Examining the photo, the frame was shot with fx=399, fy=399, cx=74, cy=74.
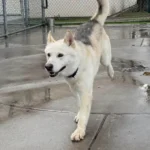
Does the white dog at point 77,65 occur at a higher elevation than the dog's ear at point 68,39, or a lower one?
lower

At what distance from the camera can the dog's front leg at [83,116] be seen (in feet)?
14.1

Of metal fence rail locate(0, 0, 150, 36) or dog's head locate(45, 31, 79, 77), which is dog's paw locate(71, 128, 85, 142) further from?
metal fence rail locate(0, 0, 150, 36)

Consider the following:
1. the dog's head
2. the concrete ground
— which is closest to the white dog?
the dog's head

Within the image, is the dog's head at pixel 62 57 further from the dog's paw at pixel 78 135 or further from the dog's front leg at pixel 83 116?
the dog's paw at pixel 78 135

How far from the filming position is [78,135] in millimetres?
4273

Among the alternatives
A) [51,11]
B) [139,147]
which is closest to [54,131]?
[139,147]

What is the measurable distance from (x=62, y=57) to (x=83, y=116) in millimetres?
719

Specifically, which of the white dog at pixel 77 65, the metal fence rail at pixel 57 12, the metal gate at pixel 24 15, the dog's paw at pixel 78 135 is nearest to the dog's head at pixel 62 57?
the white dog at pixel 77 65

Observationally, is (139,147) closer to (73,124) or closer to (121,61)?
(73,124)

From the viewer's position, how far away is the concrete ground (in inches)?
167

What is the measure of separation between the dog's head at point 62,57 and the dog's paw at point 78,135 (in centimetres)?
64

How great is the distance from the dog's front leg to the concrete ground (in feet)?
0.28

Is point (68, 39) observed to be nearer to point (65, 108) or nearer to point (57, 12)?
point (65, 108)

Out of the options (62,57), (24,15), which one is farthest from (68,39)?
(24,15)
